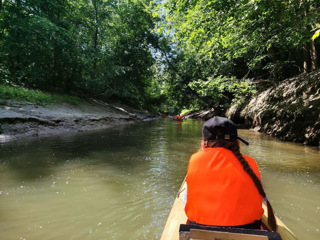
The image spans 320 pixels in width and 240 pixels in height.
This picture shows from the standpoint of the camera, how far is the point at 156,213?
3.56m

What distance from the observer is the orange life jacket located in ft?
5.43

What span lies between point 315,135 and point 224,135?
8.95 meters

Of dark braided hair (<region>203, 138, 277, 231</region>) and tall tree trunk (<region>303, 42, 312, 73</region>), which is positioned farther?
tall tree trunk (<region>303, 42, 312, 73</region>)

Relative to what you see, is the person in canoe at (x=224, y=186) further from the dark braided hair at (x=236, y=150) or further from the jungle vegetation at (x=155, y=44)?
the jungle vegetation at (x=155, y=44)

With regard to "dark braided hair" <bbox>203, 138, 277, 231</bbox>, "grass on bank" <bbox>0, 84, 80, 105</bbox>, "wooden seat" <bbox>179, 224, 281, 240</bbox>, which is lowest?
"wooden seat" <bbox>179, 224, 281, 240</bbox>

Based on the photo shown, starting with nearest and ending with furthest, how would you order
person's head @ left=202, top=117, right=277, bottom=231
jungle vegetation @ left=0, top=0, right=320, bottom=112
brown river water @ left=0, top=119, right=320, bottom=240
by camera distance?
person's head @ left=202, top=117, right=277, bottom=231
brown river water @ left=0, top=119, right=320, bottom=240
jungle vegetation @ left=0, top=0, right=320, bottom=112

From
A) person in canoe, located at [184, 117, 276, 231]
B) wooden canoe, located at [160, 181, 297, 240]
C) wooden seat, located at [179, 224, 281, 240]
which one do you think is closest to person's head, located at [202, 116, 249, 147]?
person in canoe, located at [184, 117, 276, 231]

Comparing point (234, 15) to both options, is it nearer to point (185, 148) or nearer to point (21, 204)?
point (185, 148)

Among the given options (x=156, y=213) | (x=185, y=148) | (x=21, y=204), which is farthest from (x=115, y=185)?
(x=185, y=148)

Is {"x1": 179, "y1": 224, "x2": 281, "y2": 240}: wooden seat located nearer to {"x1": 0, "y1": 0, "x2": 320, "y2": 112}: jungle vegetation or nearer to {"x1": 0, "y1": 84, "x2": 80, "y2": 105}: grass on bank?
{"x1": 0, "y1": 0, "x2": 320, "y2": 112}: jungle vegetation

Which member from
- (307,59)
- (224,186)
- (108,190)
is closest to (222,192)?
(224,186)

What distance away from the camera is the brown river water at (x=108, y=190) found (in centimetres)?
305

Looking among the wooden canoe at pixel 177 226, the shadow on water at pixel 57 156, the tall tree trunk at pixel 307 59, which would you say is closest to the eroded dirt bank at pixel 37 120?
the shadow on water at pixel 57 156

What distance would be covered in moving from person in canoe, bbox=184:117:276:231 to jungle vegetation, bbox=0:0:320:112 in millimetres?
2424
